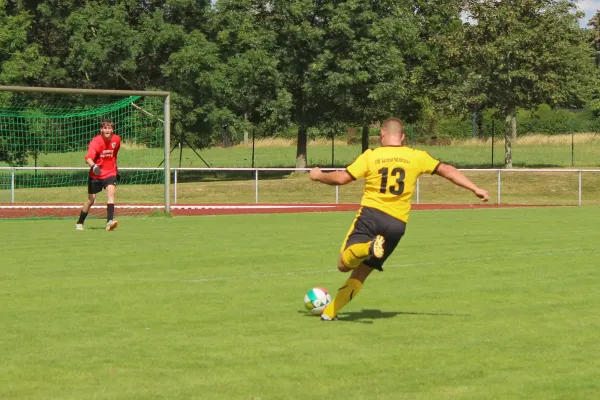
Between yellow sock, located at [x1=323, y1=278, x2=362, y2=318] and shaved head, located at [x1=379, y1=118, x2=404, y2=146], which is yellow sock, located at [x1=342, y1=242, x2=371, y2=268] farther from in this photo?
shaved head, located at [x1=379, y1=118, x2=404, y2=146]

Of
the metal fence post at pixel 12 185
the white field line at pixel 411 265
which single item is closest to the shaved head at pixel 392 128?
the white field line at pixel 411 265

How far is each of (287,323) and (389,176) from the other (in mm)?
1581

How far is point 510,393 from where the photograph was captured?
682 centimetres

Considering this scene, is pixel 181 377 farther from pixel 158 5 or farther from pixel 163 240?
pixel 158 5

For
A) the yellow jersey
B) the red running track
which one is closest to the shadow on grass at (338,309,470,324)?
the yellow jersey

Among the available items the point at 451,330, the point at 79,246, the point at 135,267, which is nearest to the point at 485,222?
the point at 79,246

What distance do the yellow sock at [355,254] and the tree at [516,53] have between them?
40.0m

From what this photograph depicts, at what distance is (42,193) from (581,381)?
33.7m

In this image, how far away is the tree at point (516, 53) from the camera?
4866cm

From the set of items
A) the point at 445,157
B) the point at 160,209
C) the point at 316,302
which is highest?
the point at 445,157

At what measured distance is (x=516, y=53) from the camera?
4834 centimetres

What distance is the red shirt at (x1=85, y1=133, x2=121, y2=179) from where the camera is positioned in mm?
21344

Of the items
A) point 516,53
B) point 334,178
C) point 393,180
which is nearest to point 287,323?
point 334,178

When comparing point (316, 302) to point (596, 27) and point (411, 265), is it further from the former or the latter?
point (596, 27)
